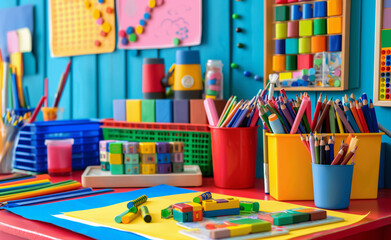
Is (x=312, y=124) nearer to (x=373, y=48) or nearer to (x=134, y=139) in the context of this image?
(x=373, y=48)

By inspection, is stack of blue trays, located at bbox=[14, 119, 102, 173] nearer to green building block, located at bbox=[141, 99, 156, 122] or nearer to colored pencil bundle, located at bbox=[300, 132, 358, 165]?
green building block, located at bbox=[141, 99, 156, 122]

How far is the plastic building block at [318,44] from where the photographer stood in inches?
50.3

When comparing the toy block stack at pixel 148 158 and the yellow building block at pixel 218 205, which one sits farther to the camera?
the toy block stack at pixel 148 158

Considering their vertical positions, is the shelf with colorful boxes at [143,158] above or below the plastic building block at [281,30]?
below

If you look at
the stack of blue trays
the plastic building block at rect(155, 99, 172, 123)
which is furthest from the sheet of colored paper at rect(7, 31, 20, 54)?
Result: the plastic building block at rect(155, 99, 172, 123)

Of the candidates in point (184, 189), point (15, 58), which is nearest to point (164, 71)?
point (184, 189)

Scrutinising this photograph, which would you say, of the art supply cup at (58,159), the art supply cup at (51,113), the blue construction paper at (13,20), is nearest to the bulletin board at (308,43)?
the art supply cup at (58,159)

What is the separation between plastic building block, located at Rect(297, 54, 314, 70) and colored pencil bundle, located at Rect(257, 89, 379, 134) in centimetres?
22

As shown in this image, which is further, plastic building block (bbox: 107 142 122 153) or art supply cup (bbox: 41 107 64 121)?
art supply cup (bbox: 41 107 64 121)

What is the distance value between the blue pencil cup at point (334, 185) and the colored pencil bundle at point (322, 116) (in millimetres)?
122

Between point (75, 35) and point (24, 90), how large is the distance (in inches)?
14.6

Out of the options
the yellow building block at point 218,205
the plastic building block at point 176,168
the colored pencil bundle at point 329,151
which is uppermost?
the colored pencil bundle at point 329,151

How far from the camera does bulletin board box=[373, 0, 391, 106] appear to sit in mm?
1169

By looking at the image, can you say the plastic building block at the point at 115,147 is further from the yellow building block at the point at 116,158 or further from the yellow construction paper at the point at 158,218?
the yellow construction paper at the point at 158,218
